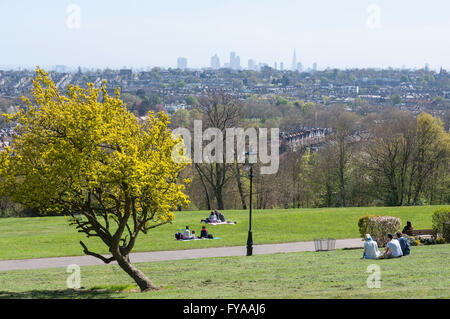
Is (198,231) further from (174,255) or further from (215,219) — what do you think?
(174,255)

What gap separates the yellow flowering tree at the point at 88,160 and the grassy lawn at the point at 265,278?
2.06 meters

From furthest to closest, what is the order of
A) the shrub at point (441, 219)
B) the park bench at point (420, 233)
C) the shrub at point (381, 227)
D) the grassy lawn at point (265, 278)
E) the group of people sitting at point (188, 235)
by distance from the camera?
the group of people sitting at point (188, 235), the park bench at point (420, 233), the shrub at point (441, 219), the shrub at point (381, 227), the grassy lawn at point (265, 278)

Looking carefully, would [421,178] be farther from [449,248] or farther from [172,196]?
[172,196]

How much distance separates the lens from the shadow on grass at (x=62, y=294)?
61.4 ft

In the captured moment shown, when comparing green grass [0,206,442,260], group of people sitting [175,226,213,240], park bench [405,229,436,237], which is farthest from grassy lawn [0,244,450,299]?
group of people sitting [175,226,213,240]

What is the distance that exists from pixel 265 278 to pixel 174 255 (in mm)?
11024

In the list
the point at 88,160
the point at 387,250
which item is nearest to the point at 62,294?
the point at 88,160

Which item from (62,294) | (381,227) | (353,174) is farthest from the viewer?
(353,174)

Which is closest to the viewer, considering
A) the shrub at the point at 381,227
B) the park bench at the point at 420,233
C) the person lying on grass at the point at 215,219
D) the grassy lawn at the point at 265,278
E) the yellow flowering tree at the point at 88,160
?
the grassy lawn at the point at 265,278

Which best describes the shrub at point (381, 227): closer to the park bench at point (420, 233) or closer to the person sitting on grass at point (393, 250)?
the park bench at point (420, 233)

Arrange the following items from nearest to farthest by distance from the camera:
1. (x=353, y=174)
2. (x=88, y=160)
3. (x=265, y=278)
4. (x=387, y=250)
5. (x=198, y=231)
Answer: (x=88, y=160)
(x=265, y=278)
(x=387, y=250)
(x=198, y=231)
(x=353, y=174)

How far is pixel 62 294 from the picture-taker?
64.0 ft

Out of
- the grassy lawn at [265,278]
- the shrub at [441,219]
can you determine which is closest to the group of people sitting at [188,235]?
the grassy lawn at [265,278]

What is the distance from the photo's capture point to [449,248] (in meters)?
26.2
